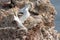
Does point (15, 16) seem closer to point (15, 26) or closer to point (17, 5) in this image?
point (15, 26)

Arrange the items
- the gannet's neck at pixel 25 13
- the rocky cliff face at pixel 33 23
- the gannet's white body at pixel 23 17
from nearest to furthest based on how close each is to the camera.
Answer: the rocky cliff face at pixel 33 23 < the gannet's white body at pixel 23 17 < the gannet's neck at pixel 25 13

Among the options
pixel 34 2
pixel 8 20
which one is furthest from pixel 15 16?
pixel 34 2

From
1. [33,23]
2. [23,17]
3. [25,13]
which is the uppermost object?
[25,13]

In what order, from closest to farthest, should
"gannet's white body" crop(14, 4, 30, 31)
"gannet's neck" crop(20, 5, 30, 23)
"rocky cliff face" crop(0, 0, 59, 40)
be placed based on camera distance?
"rocky cliff face" crop(0, 0, 59, 40), "gannet's white body" crop(14, 4, 30, 31), "gannet's neck" crop(20, 5, 30, 23)

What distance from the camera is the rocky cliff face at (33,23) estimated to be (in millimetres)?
6818

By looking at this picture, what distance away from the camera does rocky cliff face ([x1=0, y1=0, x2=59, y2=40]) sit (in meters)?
6.82

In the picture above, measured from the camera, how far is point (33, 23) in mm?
7164

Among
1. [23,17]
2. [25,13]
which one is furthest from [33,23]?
[25,13]

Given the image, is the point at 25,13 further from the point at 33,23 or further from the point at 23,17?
the point at 33,23

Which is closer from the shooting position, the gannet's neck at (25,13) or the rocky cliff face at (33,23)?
the rocky cliff face at (33,23)

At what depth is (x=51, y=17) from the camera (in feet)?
28.2

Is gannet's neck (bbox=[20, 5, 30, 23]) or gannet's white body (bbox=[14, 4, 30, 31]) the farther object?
gannet's neck (bbox=[20, 5, 30, 23])

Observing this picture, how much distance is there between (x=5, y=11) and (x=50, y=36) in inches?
71.5

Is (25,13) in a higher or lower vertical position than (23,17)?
higher
